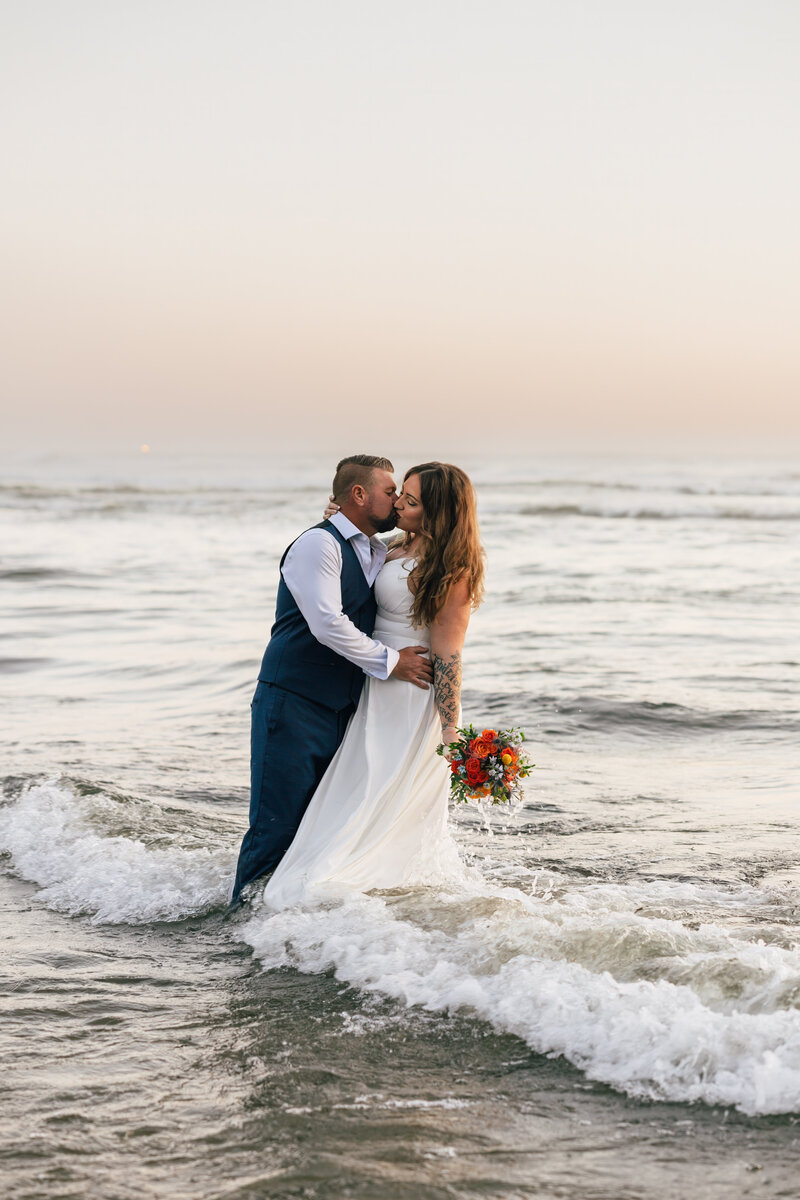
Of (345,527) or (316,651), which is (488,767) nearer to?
(316,651)

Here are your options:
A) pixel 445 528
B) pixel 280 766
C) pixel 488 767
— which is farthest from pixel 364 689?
Result: pixel 445 528

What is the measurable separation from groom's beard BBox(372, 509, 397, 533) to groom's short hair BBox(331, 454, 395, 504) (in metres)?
0.18

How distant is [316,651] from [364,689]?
349 mm

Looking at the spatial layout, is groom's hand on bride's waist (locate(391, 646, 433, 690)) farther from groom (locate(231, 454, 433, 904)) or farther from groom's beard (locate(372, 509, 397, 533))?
groom's beard (locate(372, 509, 397, 533))

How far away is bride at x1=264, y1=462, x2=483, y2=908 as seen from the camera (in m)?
5.00

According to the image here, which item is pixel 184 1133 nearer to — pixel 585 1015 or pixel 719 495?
pixel 585 1015

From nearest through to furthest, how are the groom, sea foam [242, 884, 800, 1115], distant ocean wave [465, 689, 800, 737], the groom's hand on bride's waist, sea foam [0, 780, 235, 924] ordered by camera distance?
sea foam [242, 884, 800, 1115], the groom, the groom's hand on bride's waist, sea foam [0, 780, 235, 924], distant ocean wave [465, 689, 800, 737]

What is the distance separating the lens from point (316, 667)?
5.26 metres

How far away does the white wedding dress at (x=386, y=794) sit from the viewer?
17.1 ft

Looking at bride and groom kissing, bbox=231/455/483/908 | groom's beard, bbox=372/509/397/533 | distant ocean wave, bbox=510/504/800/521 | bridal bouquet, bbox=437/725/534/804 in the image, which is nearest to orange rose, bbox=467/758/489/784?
bridal bouquet, bbox=437/725/534/804

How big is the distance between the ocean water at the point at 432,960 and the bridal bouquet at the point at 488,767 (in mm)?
480

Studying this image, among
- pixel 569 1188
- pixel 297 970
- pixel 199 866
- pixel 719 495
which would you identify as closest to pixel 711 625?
pixel 199 866

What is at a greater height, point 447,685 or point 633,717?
point 447,685

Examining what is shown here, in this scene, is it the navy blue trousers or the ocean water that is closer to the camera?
the ocean water
